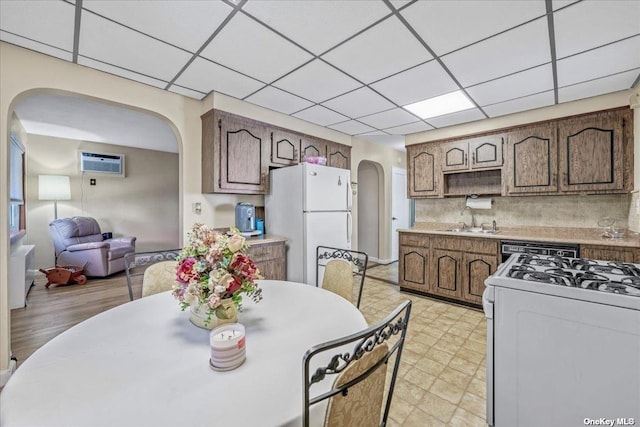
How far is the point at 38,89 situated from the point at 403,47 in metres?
2.83

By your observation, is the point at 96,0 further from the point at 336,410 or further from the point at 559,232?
the point at 559,232

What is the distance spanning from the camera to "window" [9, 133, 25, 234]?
145 inches

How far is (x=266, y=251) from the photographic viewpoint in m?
3.02

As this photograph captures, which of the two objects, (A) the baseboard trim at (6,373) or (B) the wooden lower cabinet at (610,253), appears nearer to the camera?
(A) the baseboard trim at (6,373)

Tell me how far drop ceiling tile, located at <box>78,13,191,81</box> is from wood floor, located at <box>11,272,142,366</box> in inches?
99.2

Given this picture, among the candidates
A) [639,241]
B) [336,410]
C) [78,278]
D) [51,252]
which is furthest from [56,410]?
Result: [51,252]

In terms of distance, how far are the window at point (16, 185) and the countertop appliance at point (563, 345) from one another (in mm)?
5491

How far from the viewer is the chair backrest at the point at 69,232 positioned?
4.45m

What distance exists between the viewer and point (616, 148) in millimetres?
2699

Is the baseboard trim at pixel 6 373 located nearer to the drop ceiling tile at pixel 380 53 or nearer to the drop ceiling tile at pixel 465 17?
the drop ceiling tile at pixel 380 53

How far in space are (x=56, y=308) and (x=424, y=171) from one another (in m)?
5.13

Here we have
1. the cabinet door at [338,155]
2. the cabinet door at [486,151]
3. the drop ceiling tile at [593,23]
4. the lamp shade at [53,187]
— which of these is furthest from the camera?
the lamp shade at [53,187]

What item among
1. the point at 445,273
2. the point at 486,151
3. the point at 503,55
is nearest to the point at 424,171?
the point at 486,151

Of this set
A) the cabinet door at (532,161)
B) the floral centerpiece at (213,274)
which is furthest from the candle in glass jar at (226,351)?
the cabinet door at (532,161)
